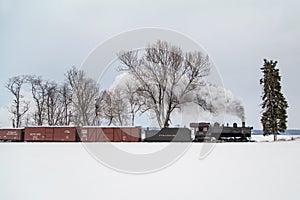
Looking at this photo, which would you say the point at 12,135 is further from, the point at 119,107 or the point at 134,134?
the point at 134,134

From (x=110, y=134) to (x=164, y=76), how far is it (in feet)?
39.8

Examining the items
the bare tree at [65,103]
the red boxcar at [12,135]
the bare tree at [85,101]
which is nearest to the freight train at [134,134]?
the red boxcar at [12,135]

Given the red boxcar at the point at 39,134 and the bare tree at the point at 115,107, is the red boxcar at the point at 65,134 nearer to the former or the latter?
the red boxcar at the point at 39,134

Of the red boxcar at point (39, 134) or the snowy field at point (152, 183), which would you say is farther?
the red boxcar at point (39, 134)

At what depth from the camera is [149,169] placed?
12.2 meters

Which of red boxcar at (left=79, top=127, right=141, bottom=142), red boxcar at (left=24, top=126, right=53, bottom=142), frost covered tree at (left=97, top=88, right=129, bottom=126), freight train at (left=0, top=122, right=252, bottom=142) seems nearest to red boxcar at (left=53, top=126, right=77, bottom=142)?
freight train at (left=0, top=122, right=252, bottom=142)

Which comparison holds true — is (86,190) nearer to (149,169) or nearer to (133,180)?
(133,180)

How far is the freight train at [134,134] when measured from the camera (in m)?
37.2

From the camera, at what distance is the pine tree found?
40.9m

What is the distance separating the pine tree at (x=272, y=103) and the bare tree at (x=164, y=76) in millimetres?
7927

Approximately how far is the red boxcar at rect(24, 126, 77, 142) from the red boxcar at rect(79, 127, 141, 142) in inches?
50.1

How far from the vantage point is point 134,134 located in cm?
3841

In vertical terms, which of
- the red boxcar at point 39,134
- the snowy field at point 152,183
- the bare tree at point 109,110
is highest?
the bare tree at point 109,110

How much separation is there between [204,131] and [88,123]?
15.7 meters
